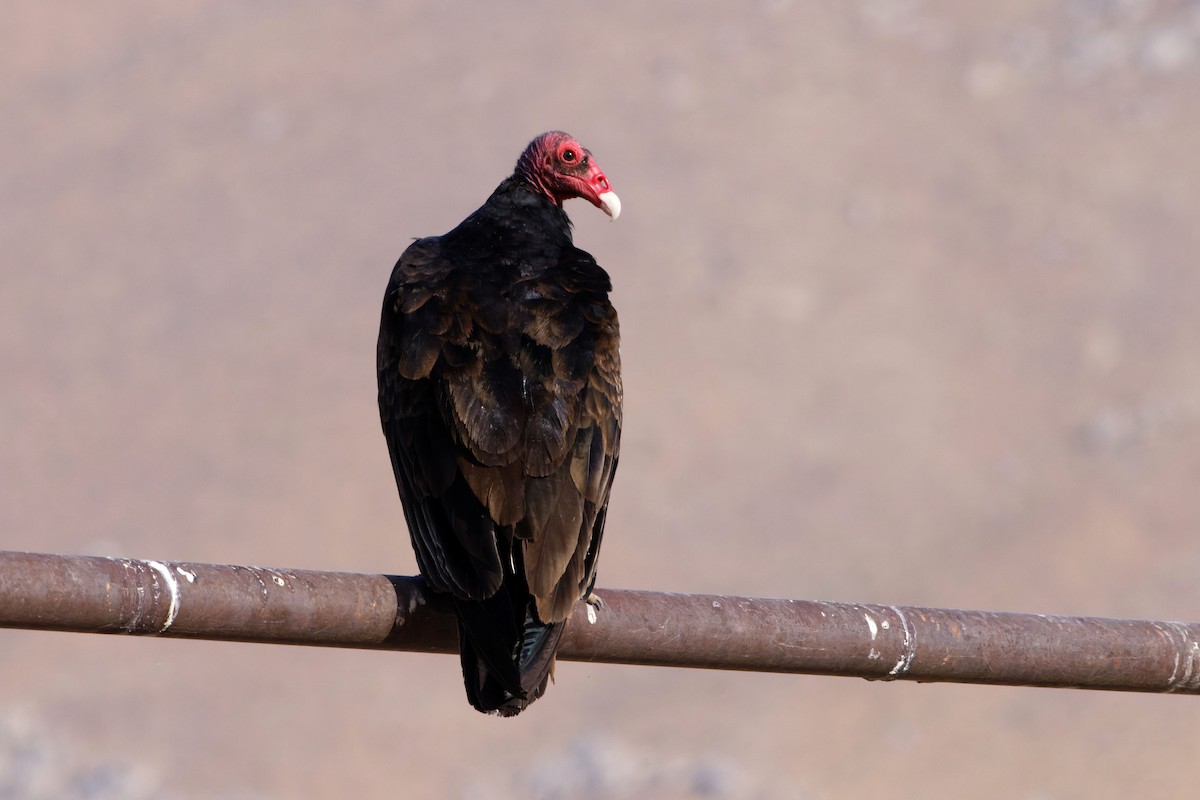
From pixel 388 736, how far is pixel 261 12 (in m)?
29.1

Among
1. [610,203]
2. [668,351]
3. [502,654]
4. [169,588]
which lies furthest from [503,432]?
[668,351]

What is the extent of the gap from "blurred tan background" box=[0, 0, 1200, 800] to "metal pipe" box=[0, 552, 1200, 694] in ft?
89.1

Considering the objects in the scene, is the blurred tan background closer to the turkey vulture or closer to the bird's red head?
the bird's red head

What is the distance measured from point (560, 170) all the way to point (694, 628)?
12.2 ft

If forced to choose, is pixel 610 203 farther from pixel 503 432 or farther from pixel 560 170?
pixel 503 432

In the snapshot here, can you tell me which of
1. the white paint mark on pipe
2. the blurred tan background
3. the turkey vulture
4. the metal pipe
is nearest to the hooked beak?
the turkey vulture

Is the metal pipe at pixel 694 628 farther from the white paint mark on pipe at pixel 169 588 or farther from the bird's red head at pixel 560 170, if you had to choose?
the bird's red head at pixel 560 170

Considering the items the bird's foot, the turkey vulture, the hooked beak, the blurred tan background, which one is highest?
the blurred tan background

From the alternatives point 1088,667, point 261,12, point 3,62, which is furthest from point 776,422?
point 1088,667

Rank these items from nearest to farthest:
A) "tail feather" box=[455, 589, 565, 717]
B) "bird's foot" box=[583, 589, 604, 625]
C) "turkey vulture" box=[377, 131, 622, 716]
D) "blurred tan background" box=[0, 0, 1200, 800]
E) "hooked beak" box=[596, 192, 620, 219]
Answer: "bird's foot" box=[583, 589, 604, 625] → "tail feather" box=[455, 589, 565, 717] → "turkey vulture" box=[377, 131, 622, 716] → "hooked beak" box=[596, 192, 620, 219] → "blurred tan background" box=[0, 0, 1200, 800]

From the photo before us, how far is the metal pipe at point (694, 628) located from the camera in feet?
10.5

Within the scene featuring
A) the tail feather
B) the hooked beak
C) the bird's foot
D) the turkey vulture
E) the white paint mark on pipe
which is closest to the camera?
the white paint mark on pipe

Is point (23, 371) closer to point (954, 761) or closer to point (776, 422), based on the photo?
point (776, 422)

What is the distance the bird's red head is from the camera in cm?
699
